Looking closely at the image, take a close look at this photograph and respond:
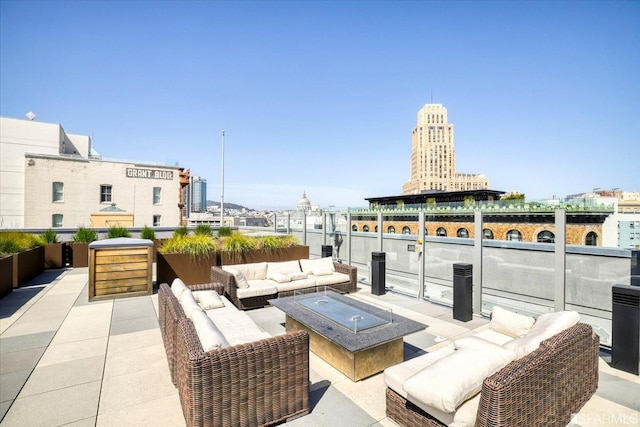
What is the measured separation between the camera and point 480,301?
5.92 meters

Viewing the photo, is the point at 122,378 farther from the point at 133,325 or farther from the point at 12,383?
the point at 133,325

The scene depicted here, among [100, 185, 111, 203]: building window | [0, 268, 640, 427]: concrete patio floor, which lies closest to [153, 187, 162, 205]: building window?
[100, 185, 111, 203]: building window

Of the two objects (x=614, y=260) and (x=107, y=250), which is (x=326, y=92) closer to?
(x=107, y=250)

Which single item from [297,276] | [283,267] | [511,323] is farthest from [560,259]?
[283,267]

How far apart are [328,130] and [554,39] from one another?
15.7 meters

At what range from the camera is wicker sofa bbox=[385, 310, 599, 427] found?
79.4 inches

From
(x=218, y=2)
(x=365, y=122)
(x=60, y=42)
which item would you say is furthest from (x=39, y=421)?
(x=365, y=122)

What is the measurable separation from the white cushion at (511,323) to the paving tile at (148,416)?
3.85 meters

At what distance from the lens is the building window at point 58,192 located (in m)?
20.5

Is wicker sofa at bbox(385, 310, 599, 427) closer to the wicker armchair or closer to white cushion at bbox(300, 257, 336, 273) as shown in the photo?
the wicker armchair

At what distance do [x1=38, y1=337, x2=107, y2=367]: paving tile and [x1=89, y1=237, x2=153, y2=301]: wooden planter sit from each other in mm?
2870

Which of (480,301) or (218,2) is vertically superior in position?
(218,2)

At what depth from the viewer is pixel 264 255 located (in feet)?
29.7

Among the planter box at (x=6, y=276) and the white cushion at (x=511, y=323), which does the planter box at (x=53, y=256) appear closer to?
the planter box at (x=6, y=276)
